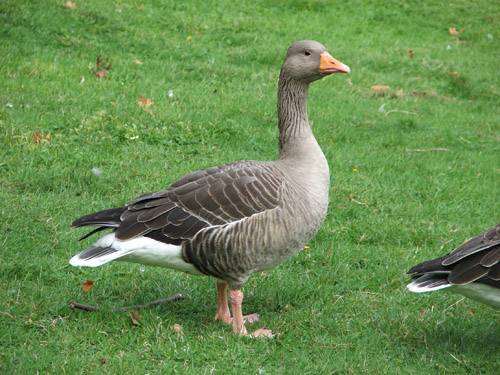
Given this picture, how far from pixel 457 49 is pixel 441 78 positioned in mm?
1872

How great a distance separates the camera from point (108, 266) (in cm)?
623

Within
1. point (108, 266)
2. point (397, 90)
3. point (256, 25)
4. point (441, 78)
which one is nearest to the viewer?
point (108, 266)

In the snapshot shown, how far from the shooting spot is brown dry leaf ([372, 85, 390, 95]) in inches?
462

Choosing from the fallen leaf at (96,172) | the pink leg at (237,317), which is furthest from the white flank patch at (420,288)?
the fallen leaf at (96,172)

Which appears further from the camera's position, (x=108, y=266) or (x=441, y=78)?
(x=441, y=78)

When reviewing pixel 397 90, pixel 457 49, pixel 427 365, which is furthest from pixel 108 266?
pixel 457 49

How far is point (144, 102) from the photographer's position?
9.66 metres

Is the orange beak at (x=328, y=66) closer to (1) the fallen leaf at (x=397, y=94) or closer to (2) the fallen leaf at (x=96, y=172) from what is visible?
(2) the fallen leaf at (x=96, y=172)

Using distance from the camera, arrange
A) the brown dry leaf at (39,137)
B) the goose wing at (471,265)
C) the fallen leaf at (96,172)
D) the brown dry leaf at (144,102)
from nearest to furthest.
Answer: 1. the goose wing at (471,265)
2. the fallen leaf at (96,172)
3. the brown dry leaf at (39,137)
4. the brown dry leaf at (144,102)

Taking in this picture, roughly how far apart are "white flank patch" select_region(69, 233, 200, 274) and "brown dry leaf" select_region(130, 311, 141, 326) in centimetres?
34

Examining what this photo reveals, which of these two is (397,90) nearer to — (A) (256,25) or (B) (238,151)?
(A) (256,25)

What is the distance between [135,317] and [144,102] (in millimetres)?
4732

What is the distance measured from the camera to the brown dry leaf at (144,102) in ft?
31.4

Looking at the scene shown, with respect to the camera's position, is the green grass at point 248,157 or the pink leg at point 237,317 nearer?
the green grass at point 248,157
